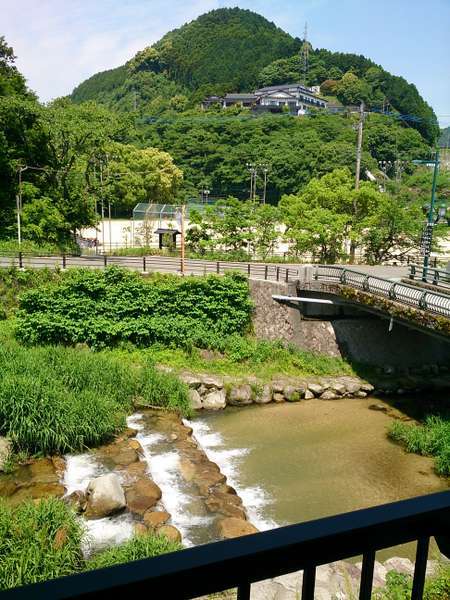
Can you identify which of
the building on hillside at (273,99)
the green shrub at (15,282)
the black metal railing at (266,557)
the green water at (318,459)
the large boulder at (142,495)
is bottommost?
the green water at (318,459)

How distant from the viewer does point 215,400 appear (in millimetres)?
16281

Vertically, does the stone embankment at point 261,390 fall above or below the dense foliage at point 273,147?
below

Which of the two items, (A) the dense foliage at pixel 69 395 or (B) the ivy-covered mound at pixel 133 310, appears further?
(B) the ivy-covered mound at pixel 133 310

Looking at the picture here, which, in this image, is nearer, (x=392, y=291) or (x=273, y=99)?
(x=392, y=291)

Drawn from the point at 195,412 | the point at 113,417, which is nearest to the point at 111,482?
the point at 113,417

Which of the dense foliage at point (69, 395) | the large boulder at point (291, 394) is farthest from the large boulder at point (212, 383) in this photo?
the large boulder at point (291, 394)

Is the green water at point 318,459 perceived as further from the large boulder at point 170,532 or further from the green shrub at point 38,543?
the green shrub at point 38,543

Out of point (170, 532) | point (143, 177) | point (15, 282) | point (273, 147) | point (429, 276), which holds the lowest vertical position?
point (170, 532)

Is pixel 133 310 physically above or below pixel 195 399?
above

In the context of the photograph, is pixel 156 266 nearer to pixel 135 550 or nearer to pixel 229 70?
pixel 135 550

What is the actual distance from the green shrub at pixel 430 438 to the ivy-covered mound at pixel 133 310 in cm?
709

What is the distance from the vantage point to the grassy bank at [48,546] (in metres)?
7.22

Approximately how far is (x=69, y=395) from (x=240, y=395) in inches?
236

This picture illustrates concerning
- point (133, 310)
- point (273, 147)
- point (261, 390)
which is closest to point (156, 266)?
point (133, 310)
